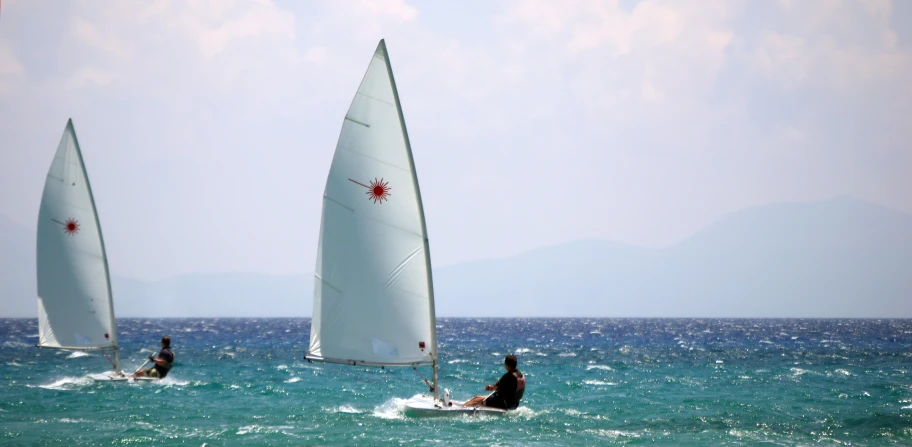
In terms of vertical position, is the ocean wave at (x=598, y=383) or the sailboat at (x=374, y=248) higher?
the sailboat at (x=374, y=248)

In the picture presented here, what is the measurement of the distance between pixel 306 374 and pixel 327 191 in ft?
64.0

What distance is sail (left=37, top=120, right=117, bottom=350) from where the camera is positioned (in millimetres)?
30000

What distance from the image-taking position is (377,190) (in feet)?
65.9

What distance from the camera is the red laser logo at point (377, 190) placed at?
20078mm

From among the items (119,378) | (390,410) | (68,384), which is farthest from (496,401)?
(68,384)

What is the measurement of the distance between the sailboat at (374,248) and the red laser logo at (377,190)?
1.0 inches

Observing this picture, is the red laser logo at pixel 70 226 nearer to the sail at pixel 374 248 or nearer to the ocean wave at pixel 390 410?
→ the ocean wave at pixel 390 410

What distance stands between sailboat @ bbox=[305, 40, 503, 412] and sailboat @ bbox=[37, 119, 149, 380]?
1424 cm

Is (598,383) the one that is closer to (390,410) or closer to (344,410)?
(390,410)

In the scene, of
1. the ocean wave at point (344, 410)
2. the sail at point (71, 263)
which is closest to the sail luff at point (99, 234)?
the sail at point (71, 263)

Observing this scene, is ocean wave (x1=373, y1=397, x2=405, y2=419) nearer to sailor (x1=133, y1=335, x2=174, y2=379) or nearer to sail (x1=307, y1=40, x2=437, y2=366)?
sail (x1=307, y1=40, x2=437, y2=366)

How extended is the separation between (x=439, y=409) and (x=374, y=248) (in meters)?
4.53

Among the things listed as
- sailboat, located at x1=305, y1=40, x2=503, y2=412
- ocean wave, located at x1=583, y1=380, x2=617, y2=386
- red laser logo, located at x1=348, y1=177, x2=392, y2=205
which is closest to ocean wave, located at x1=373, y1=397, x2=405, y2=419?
sailboat, located at x1=305, y1=40, x2=503, y2=412

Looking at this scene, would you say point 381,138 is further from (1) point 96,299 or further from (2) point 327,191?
(1) point 96,299
